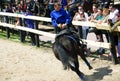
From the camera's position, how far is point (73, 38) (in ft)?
29.6

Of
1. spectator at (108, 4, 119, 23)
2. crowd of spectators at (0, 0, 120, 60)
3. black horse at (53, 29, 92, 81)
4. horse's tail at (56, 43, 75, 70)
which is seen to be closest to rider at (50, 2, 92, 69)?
black horse at (53, 29, 92, 81)

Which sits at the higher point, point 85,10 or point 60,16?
point 60,16

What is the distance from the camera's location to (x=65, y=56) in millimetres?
8570

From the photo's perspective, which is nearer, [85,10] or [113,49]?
[113,49]

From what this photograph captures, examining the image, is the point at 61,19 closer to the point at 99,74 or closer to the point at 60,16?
the point at 60,16

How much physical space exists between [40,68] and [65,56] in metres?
2.14

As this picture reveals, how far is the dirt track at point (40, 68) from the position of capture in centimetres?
928

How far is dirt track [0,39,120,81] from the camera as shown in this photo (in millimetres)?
9281

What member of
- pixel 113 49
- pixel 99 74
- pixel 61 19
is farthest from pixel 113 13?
pixel 99 74

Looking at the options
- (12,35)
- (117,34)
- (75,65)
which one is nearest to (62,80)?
(75,65)

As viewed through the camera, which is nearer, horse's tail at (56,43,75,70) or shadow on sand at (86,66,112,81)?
horse's tail at (56,43,75,70)

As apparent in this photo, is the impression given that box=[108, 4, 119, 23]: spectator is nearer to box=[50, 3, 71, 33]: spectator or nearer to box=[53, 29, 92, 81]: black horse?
box=[50, 3, 71, 33]: spectator

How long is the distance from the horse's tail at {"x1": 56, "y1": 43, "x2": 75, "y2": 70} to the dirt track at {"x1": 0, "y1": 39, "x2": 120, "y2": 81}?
0.72m

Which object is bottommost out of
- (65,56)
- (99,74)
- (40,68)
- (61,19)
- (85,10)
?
(40,68)
